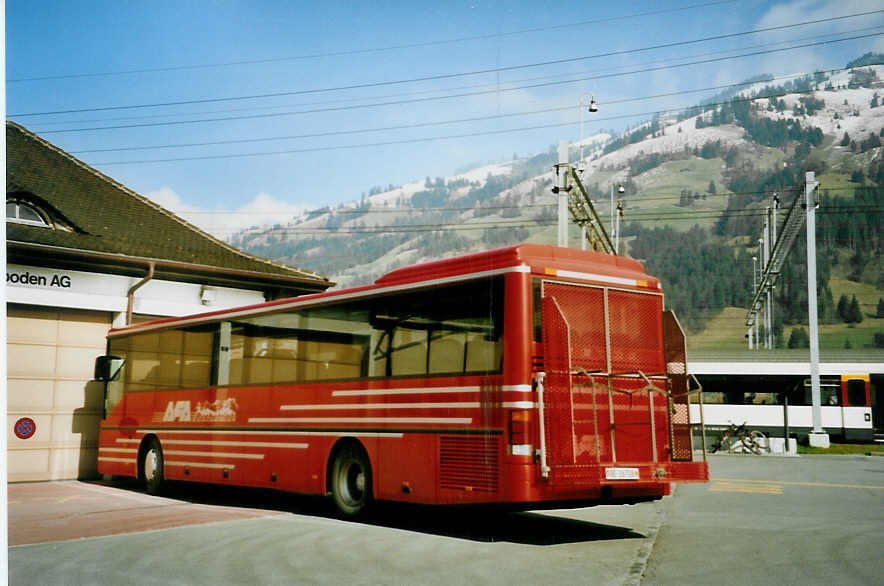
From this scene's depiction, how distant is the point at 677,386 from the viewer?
1148 cm

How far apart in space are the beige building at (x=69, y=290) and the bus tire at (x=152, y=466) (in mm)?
3142

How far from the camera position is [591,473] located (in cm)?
1009

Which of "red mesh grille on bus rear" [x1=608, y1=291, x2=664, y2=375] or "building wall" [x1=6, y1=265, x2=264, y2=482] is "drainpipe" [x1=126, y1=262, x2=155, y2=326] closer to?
"building wall" [x1=6, y1=265, x2=264, y2=482]

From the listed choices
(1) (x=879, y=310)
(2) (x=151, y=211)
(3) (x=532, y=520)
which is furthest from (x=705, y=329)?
(3) (x=532, y=520)

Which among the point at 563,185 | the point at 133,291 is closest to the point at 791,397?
the point at 563,185

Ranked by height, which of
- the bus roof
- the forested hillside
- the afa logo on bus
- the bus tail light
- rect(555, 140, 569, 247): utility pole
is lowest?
the bus tail light

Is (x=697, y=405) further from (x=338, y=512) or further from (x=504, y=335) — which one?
(x=338, y=512)

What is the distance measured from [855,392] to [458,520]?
29779 mm

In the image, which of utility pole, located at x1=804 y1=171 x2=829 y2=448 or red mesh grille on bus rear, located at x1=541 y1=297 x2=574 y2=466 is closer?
red mesh grille on bus rear, located at x1=541 y1=297 x2=574 y2=466

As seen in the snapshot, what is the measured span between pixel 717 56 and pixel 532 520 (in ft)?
21.7

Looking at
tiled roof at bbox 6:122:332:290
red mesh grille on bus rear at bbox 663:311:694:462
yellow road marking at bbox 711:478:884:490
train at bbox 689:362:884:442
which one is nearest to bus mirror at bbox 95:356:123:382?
tiled roof at bbox 6:122:332:290

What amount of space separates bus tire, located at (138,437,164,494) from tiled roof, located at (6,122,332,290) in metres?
4.76

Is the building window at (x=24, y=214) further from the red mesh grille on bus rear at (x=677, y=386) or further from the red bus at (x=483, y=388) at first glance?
the red mesh grille on bus rear at (x=677, y=386)

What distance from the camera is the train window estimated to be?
3747 centimetres
